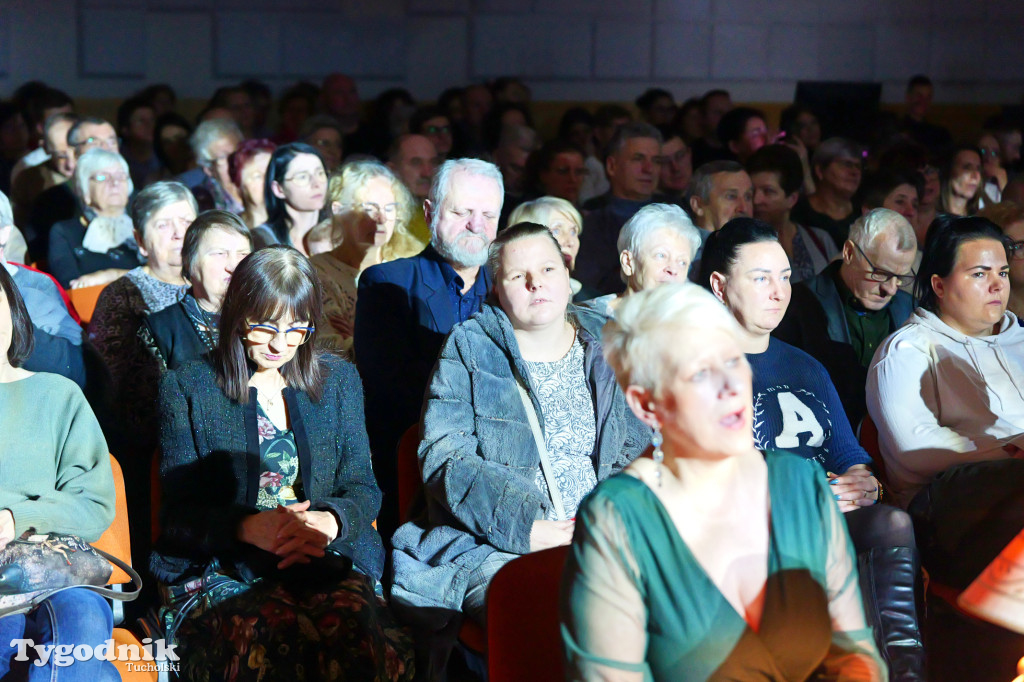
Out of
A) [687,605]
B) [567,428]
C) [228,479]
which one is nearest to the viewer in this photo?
[687,605]

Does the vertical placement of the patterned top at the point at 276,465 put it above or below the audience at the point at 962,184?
below

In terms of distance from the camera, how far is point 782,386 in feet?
9.59

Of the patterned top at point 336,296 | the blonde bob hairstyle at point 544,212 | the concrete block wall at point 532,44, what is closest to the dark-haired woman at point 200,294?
the patterned top at point 336,296

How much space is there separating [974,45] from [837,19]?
1346mm

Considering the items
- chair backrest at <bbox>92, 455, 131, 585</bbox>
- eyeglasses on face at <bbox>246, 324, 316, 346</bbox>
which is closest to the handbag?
chair backrest at <bbox>92, 455, 131, 585</bbox>

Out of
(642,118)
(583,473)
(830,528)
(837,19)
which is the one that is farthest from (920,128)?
(830,528)

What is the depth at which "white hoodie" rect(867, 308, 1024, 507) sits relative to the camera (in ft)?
9.40

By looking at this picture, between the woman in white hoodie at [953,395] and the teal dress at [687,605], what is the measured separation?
1111mm

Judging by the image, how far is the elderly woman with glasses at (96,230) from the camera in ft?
15.4

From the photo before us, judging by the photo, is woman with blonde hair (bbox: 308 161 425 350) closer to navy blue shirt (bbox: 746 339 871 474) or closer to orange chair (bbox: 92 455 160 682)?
orange chair (bbox: 92 455 160 682)

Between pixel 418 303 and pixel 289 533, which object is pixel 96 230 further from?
pixel 289 533

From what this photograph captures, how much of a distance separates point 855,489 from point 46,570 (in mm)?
1956

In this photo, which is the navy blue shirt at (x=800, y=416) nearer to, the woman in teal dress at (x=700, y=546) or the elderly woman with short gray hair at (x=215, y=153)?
the woman in teal dress at (x=700, y=546)

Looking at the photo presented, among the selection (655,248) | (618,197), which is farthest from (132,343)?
(618,197)
